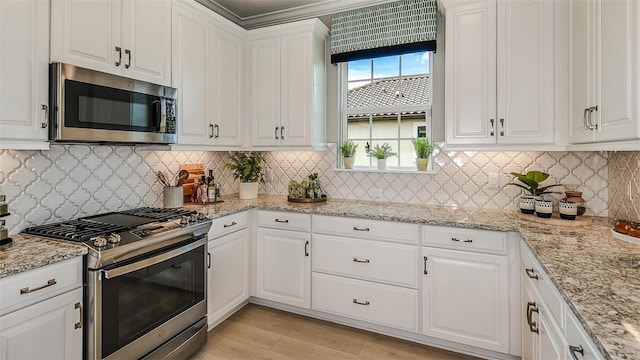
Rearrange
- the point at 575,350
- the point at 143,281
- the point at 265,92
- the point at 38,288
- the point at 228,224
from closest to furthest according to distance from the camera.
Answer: the point at 575,350
the point at 38,288
the point at 143,281
the point at 228,224
the point at 265,92

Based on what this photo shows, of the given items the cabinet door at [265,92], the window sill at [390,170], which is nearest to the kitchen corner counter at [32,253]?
the cabinet door at [265,92]

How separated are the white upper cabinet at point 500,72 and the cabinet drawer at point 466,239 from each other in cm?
68

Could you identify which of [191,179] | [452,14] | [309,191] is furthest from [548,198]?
[191,179]

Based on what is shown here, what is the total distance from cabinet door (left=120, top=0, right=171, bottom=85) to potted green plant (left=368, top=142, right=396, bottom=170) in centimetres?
184

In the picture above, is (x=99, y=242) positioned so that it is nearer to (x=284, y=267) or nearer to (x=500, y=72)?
(x=284, y=267)

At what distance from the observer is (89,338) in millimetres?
1625

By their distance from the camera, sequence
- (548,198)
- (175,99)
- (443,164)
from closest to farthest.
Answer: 1. (175,99)
2. (548,198)
3. (443,164)

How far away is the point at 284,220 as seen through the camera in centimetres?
282

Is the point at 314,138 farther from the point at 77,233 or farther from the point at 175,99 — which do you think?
the point at 77,233

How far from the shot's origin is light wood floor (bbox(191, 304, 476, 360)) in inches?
91.3

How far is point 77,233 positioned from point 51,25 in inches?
42.8

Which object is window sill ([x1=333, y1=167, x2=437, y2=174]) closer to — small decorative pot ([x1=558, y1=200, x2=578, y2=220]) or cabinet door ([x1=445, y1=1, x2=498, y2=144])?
cabinet door ([x1=445, y1=1, x2=498, y2=144])

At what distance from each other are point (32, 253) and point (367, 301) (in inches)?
80.8

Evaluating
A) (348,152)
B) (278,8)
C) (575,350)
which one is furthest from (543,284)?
(278,8)
